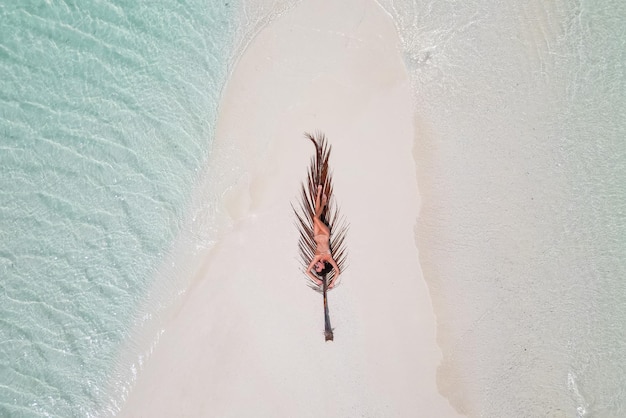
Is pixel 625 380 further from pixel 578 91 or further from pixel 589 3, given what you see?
pixel 589 3

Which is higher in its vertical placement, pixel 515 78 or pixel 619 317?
pixel 515 78

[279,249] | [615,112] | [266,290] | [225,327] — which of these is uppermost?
[615,112]

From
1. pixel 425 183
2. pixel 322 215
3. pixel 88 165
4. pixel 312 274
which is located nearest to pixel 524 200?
pixel 425 183

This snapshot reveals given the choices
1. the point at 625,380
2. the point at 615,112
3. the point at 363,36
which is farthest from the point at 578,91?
the point at 625,380

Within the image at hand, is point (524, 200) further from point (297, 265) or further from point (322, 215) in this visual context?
point (297, 265)

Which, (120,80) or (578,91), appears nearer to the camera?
(578,91)

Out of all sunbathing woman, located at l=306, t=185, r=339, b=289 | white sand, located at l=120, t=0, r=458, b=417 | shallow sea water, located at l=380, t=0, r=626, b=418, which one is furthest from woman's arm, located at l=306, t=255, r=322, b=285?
shallow sea water, located at l=380, t=0, r=626, b=418
